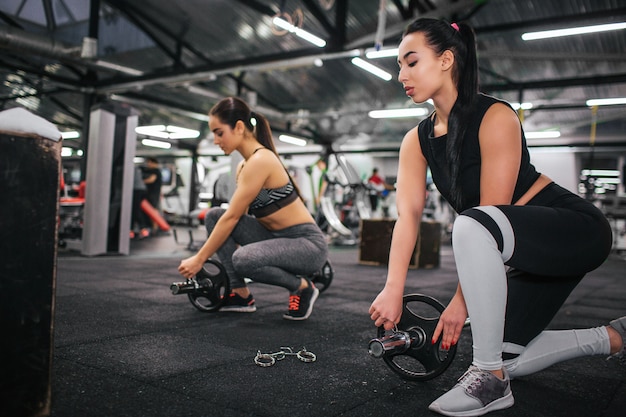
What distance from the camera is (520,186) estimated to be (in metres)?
1.33

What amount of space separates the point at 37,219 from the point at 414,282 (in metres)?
3.47

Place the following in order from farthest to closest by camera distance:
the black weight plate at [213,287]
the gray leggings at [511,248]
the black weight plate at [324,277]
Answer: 1. the black weight plate at [324,277]
2. the black weight plate at [213,287]
3. the gray leggings at [511,248]

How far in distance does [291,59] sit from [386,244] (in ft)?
9.63

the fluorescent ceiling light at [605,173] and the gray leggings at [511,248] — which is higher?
the fluorescent ceiling light at [605,173]

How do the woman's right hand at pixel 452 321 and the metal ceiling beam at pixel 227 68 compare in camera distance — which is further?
the metal ceiling beam at pixel 227 68

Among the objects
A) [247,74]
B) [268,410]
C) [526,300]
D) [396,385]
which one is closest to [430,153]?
[526,300]

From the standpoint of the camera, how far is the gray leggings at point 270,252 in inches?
90.7

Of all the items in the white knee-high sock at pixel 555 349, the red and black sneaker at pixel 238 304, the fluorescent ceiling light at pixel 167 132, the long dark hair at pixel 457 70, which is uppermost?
the fluorescent ceiling light at pixel 167 132

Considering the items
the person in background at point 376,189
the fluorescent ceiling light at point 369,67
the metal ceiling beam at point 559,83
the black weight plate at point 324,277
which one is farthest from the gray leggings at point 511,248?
the metal ceiling beam at point 559,83

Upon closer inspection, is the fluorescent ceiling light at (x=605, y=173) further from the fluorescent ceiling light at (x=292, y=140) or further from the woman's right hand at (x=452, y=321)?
the woman's right hand at (x=452, y=321)

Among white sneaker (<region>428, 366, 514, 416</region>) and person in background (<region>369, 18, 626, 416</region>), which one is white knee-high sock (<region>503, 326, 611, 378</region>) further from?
white sneaker (<region>428, 366, 514, 416</region>)

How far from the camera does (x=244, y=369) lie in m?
1.51

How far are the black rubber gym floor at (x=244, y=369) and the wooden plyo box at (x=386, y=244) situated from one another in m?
Result: 2.55

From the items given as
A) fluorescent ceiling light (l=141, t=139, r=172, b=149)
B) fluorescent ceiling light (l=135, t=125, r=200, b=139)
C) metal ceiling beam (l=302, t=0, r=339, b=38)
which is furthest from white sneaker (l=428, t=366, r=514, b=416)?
fluorescent ceiling light (l=141, t=139, r=172, b=149)
